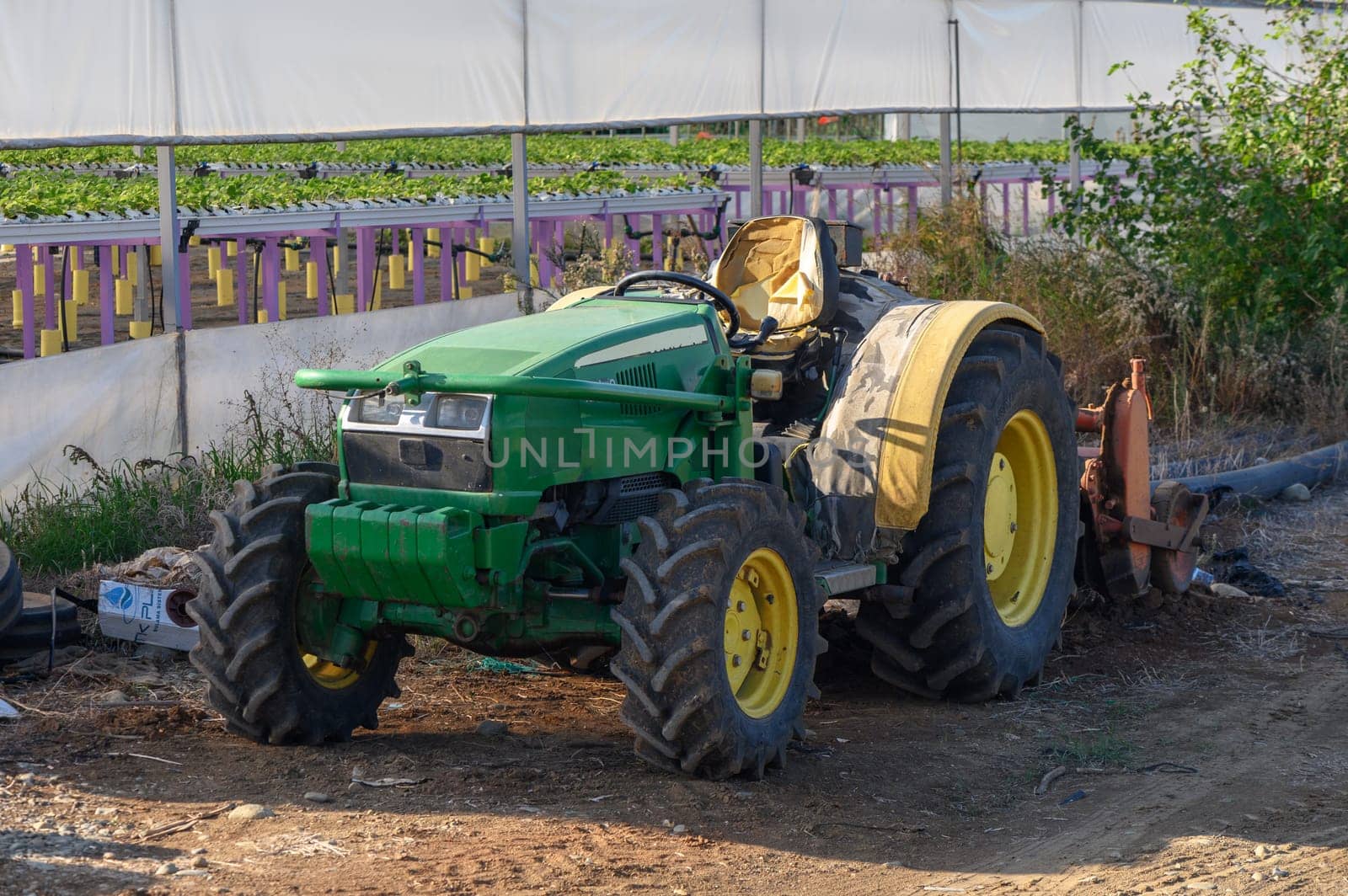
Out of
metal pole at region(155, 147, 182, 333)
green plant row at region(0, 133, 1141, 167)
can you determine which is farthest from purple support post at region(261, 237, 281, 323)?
green plant row at region(0, 133, 1141, 167)

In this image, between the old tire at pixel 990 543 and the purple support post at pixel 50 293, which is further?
the purple support post at pixel 50 293

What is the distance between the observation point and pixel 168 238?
298 inches

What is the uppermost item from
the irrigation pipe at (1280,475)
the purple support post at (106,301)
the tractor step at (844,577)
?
the purple support post at (106,301)

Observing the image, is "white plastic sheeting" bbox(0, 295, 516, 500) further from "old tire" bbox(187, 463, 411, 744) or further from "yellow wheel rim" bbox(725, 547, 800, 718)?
"yellow wheel rim" bbox(725, 547, 800, 718)

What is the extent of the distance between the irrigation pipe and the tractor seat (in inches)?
120

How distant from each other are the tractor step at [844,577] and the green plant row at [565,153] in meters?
12.5

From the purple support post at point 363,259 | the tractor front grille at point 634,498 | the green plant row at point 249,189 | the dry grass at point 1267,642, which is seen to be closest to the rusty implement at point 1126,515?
the dry grass at point 1267,642

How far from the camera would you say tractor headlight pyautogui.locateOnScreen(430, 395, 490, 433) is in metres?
4.41

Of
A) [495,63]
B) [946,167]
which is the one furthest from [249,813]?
[946,167]

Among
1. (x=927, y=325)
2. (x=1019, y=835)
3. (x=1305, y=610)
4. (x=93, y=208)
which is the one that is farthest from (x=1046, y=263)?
(x=1019, y=835)

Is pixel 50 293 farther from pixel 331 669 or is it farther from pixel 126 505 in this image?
pixel 331 669

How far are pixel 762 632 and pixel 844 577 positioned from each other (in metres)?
0.45

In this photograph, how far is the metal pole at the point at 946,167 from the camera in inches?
480

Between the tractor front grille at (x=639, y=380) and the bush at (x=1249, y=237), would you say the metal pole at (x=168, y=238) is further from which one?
the bush at (x=1249, y=237)
